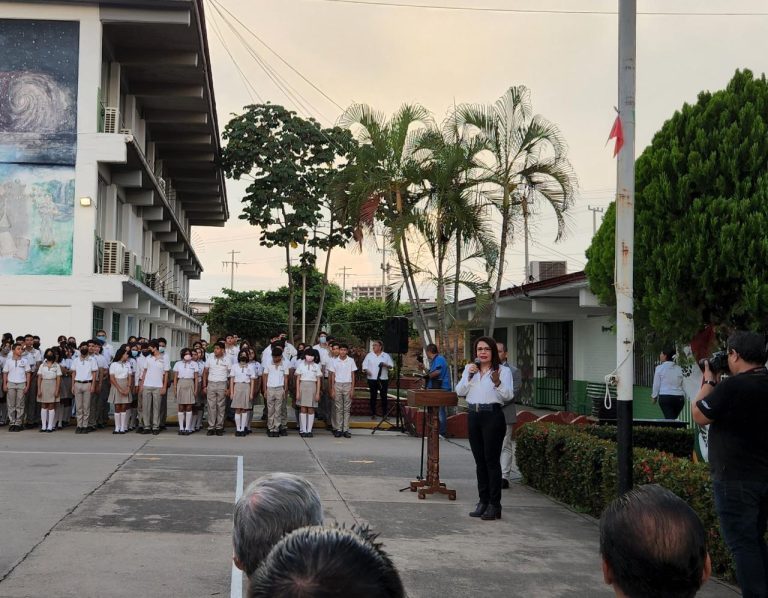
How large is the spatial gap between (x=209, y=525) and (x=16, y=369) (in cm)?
1085

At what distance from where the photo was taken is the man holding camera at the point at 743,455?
18.2 ft

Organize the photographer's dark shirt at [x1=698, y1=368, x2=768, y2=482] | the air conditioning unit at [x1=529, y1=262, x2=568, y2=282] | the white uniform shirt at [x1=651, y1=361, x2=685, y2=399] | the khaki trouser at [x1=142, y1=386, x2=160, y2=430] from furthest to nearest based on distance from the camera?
the air conditioning unit at [x1=529, y1=262, x2=568, y2=282] < the khaki trouser at [x1=142, y1=386, x2=160, y2=430] < the white uniform shirt at [x1=651, y1=361, x2=685, y2=399] < the photographer's dark shirt at [x1=698, y1=368, x2=768, y2=482]

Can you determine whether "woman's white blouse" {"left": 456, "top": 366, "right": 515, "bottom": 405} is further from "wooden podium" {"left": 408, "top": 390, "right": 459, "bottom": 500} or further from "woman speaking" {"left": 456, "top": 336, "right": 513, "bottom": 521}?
"wooden podium" {"left": 408, "top": 390, "right": 459, "bottom": 500}

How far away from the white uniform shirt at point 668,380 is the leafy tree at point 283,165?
18741mm

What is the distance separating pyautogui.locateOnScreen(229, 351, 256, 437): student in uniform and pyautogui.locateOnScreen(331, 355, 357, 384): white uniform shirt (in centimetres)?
173

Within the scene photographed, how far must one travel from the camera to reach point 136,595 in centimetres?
630

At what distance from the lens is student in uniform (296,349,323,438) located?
18578mm

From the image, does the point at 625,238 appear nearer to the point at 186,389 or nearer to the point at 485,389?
the point at 485,389

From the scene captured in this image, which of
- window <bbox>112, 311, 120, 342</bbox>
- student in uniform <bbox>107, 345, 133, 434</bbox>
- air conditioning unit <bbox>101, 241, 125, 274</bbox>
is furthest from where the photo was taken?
window <bbox>112, 311, 120, 342</bbox>

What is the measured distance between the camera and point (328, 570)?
1.69 m

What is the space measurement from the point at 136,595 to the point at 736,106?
713 centimetres

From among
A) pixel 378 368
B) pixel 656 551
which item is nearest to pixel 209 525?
pixel 656 551

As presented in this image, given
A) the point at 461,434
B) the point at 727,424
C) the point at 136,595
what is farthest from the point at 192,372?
the point at 727,424

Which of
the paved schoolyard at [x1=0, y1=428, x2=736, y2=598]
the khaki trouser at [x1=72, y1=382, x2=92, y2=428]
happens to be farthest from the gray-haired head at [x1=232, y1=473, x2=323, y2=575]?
the khaki trouser at [x1=72, y1=382, x2=92, y2=428]
